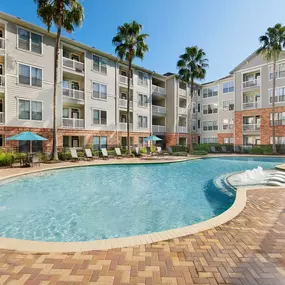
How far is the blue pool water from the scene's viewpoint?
5273 millimetres

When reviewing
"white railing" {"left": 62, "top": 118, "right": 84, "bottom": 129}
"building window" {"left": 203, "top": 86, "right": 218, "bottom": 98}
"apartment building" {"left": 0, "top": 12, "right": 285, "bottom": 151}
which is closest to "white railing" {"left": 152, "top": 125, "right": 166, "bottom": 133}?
"apartment building" {"left": 0, "top": 12, "right": 285, "bottom": 151}

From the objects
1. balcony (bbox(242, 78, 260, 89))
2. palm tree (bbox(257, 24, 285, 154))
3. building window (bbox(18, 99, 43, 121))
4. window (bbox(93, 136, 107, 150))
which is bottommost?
window (bbox(93, 136, 107, 150))

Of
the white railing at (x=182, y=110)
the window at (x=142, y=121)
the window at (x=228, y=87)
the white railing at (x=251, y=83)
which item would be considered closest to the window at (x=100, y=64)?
the window at (x=142, y=121)

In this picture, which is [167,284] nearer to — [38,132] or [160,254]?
[160,254]

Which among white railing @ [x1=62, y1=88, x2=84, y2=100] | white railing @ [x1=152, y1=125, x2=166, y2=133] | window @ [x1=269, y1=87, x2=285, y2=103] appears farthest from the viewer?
white railing @ [x1=152, y1=125, x2=166, y2=133]

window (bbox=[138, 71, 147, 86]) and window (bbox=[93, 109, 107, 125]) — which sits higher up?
window (bbox=[138, 71, 147, 86])

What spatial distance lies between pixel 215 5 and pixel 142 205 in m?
14.3

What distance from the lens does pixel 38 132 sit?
1841 cm

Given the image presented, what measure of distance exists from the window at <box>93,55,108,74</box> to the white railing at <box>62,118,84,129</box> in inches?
256

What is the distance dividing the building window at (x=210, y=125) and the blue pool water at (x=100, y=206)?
2551cm

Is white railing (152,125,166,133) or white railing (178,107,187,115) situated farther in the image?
white railing (178,107,187,115)

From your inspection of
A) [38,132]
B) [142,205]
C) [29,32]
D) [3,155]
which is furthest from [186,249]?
[29,32]

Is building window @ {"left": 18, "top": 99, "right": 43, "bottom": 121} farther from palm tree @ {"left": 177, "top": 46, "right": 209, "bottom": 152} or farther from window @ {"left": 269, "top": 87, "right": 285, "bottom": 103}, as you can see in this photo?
window @ {"left": 269, "top": 87, "right": 285, "bottom": 103}

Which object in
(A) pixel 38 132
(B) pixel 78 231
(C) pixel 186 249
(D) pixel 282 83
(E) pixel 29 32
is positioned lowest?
(B) pixel 78 231
